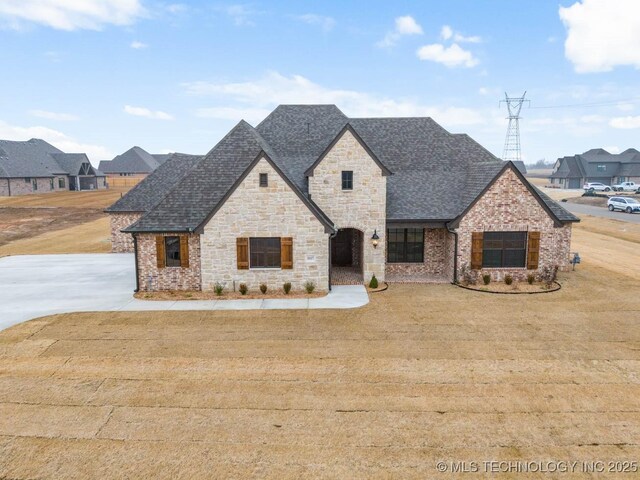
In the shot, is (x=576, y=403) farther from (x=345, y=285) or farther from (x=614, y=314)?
(x=345, y=285)

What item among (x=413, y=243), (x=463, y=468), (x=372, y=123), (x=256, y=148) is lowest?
(x=463, y=468)

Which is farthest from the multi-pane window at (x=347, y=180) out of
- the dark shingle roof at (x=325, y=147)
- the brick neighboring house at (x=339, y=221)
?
the dark shingle roof at (x=325, y=147)

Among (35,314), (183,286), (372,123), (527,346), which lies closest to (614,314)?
Answer: (527,346)

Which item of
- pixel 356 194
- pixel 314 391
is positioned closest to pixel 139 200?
pixel 356 194

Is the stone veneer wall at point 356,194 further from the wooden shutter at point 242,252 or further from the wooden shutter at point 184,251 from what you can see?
the wooden shutter at point 184,251

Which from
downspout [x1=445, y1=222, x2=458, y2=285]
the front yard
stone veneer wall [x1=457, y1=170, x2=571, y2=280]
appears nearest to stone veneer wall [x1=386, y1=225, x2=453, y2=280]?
downspout [x1=445, y1=222, x2=458, y2=285]

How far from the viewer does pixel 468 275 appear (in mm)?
20562

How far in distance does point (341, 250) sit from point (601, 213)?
42881 millimetres

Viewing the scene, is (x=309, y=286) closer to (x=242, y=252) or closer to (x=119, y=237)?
(x=242, y=252)

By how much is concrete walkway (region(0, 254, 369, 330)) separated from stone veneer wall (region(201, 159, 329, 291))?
128 centimetres

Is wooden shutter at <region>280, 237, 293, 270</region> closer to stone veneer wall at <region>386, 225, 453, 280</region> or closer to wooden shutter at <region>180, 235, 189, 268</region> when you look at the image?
wooden shutter at <region>180, 235, 189, 268</region>

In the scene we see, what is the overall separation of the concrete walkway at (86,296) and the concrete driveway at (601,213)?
4219 centimetres

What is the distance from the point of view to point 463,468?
7.88m

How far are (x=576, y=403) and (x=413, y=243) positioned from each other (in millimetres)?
13077
